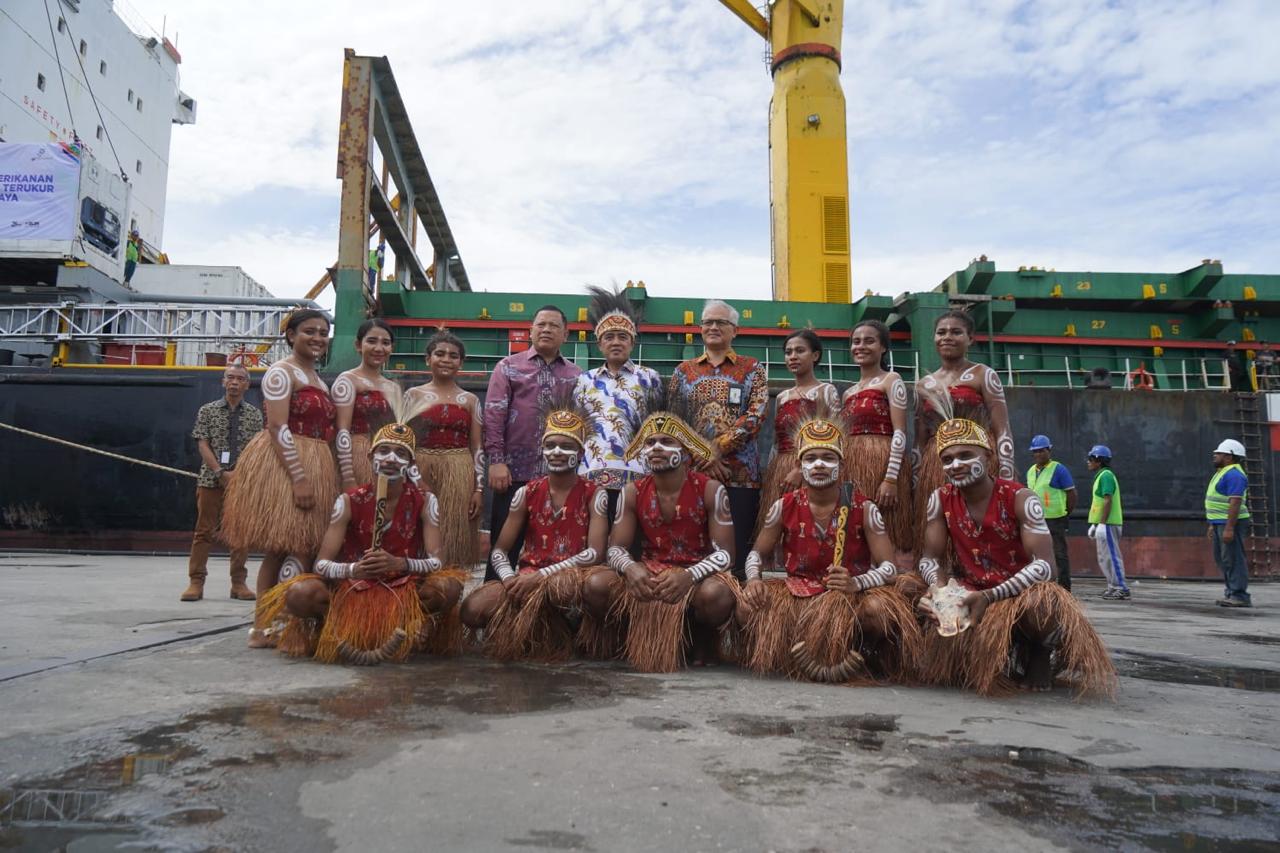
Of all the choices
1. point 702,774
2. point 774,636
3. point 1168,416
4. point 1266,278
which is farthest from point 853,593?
point 1266,278

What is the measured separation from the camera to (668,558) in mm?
3574

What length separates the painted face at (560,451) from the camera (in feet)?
11.9

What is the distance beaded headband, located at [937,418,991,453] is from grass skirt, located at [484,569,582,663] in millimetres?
1637

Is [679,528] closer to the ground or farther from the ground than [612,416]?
closer to the ground

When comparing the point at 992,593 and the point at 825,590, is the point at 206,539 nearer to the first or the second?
the point at 825,590

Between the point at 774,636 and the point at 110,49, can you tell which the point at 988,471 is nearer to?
the point at 774,636

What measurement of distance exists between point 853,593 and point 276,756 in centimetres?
217

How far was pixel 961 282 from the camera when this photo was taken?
48.0 feet

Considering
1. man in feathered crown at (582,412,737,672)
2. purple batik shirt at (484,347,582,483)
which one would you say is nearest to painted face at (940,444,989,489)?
man in feathered crown at (582,412,737,672)

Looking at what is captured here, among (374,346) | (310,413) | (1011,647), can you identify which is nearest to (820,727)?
(1011,647)

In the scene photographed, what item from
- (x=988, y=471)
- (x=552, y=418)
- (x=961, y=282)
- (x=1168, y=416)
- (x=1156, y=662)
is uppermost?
(x=961, y=282)

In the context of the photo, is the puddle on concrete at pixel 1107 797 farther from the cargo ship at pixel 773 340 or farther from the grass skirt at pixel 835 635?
the cargo ship at pixel 773 340

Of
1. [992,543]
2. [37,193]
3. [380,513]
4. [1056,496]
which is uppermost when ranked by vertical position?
[37,193]

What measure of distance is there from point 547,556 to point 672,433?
80 centimetres
